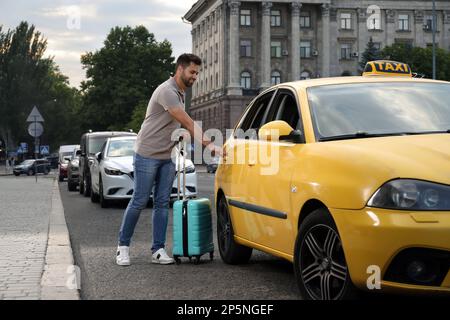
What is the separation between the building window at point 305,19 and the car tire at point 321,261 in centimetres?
8542

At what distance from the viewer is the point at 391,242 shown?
172 inches

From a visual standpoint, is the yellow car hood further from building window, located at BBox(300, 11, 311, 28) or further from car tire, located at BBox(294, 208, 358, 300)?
building window, located at BBox(300, 11, 311, 28)

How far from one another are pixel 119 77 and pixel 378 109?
82.9 metres

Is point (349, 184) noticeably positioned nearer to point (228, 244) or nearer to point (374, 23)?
point (228, 244)

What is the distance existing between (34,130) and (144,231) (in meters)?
24.1

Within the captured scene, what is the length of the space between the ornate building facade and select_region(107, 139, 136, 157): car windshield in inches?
2614

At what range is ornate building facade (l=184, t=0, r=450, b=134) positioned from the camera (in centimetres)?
8656

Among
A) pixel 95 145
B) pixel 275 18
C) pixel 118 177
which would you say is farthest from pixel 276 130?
pixel 275 18

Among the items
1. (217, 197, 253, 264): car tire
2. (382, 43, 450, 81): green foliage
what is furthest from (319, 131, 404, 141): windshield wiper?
(382, 43, 450, 81): green foliage

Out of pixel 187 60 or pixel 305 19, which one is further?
pixel 305 19
